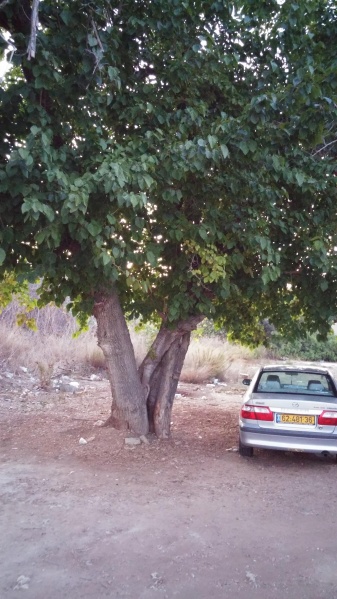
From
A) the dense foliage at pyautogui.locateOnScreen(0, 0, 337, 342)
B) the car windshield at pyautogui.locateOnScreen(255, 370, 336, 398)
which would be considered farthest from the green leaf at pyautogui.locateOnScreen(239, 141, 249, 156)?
the car windshield at pyautogui.locateOnScreen(255, 370, 336, 398)

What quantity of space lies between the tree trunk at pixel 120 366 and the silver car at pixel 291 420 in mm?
1712

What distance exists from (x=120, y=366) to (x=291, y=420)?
104 inches

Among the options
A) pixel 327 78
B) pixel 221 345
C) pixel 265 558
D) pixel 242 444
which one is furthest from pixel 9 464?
pixel 221 345

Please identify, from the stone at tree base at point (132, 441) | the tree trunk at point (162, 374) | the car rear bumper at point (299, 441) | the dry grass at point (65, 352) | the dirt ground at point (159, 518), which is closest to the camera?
the dirt ground at point (159, 518)

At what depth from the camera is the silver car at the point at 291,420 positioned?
696 centimetres

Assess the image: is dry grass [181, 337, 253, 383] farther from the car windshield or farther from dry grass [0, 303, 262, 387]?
the car windshield

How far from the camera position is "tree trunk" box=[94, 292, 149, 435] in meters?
7.71

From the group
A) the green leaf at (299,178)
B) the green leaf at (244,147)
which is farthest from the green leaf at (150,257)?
the green leaf at (299,178)

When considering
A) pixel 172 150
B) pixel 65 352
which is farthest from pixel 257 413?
pixel 65 352

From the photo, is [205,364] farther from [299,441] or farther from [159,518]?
[159,518]

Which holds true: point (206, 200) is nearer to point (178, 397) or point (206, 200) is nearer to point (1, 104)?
point (1, 104)

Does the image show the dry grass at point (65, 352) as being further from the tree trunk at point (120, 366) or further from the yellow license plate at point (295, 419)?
the yellow license plate at point (295, 419)

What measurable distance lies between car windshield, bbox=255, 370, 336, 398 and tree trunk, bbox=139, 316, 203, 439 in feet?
4.73

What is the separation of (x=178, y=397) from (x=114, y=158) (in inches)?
380
